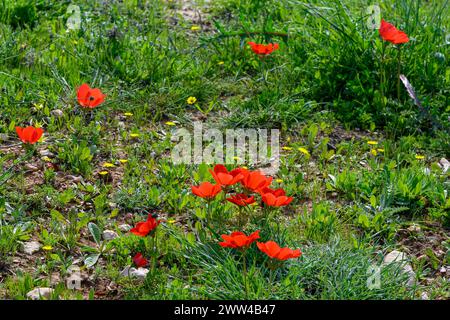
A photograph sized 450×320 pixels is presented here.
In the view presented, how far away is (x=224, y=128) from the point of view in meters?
4.11

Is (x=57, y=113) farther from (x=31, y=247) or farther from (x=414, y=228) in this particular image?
(x=414, y=228)

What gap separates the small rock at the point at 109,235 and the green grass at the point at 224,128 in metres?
0.05

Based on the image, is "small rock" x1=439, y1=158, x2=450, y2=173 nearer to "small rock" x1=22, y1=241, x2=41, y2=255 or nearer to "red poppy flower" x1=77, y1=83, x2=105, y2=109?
"red poppy flower" x1=77, y1=83, x2=105, y2=109

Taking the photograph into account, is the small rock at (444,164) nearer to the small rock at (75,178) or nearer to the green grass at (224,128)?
the green grass at (224,128)

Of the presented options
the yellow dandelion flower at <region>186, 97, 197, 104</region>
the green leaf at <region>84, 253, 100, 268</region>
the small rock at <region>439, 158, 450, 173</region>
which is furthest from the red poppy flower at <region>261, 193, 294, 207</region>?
the yellow dandelion flower at <region>186, 97, 197, 104</region>

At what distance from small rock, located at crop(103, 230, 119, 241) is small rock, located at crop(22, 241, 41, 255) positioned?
0.90ft

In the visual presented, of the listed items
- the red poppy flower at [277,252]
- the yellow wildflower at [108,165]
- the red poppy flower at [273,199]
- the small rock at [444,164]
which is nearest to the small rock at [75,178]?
the yellow wildflower at [108,165]

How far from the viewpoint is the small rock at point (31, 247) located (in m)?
3.11

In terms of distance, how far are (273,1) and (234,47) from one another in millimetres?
656

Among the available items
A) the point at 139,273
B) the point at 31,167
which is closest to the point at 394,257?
the point at 139,273

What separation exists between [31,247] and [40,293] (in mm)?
379
